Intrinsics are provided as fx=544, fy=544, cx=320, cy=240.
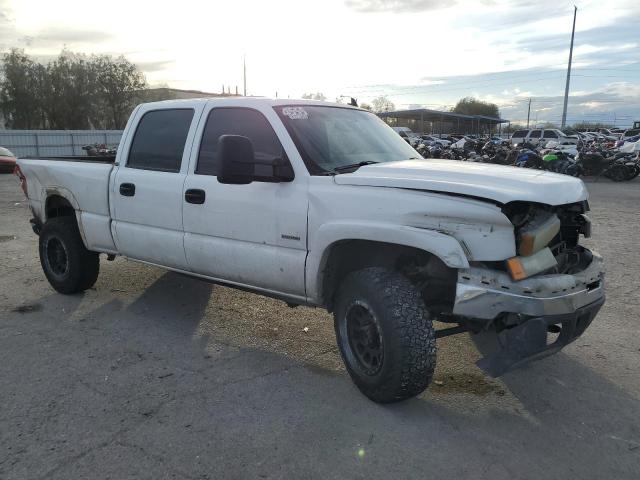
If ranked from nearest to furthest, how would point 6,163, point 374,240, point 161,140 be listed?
point 374,240 → point 161,140 → point 6,163

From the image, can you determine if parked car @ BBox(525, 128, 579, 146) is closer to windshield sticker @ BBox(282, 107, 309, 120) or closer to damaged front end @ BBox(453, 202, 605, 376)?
windshield sticker @ BBox(282, 107, 309, 120)

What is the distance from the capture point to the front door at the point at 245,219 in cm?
372

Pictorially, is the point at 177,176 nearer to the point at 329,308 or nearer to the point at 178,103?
the point at 178,103

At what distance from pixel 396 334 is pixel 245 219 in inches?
57.1

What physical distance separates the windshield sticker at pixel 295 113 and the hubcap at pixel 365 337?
4.81ft

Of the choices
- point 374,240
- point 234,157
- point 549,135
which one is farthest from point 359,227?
point 549,135

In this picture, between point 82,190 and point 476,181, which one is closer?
point 476,181

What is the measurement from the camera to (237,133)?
4.14 meters

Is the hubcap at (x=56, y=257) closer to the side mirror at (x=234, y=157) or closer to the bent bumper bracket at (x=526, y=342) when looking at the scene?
the side mirror at (x=234, y=157)

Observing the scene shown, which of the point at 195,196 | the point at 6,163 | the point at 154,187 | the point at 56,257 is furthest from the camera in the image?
the point at 6,163

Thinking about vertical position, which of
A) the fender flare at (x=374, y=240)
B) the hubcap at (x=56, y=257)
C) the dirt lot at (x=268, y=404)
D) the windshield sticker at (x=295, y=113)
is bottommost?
the dirt lot at (x=268, y=404)

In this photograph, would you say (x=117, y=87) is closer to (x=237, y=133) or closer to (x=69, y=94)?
(x=69, y=94)

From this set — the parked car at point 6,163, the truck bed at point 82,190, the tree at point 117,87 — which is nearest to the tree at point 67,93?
the tree at point 117,87

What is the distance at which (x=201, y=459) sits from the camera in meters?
2.86
